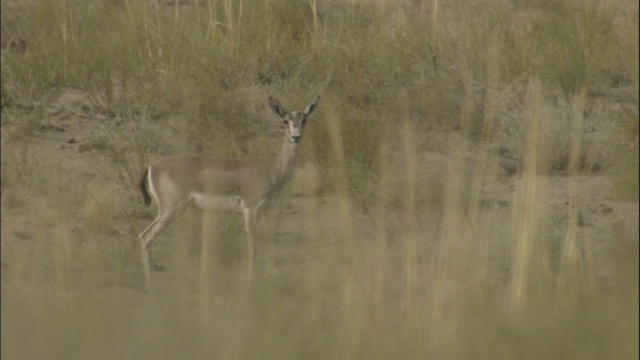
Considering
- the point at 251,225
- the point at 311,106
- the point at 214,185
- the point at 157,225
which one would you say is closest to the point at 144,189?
the point at 157,225

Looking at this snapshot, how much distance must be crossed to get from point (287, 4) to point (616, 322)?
24.0ft

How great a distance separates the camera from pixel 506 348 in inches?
223

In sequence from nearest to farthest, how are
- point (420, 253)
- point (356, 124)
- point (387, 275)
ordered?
1. point (387, 275)
2. point (420, 253)
3. point (356, 124)

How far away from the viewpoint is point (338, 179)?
9.19 metres

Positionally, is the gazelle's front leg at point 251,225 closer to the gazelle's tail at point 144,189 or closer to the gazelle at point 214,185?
the gazelle at point 214,185

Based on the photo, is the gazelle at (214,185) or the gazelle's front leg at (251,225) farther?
the gazelle at (214,185)

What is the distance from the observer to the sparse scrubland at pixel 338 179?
19.2 feet

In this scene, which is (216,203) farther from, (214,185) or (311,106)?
(311,106)

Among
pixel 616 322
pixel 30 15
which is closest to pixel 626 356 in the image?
pixel 616 322

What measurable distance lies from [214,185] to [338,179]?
2.89 feet

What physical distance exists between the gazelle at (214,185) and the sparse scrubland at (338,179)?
176 mm

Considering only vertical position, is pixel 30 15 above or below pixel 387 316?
above

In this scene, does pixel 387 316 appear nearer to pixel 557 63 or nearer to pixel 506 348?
pixel 506 348

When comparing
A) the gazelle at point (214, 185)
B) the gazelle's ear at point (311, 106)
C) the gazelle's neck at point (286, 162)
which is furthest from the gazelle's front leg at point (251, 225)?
the gazelle's ear at point (311, 106)
